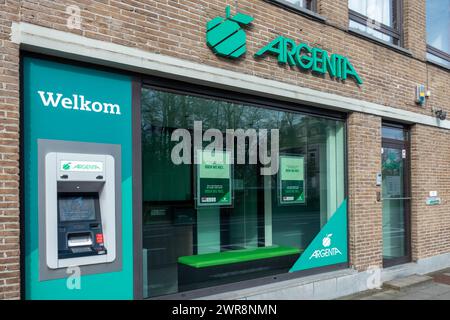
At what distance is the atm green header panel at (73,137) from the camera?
439cm

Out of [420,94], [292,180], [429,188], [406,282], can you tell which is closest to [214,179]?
[292,180]

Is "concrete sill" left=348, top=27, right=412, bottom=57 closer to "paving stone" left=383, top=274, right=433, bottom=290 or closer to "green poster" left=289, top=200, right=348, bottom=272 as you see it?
"green poster" left=289, top=200, right=348, bottom=272

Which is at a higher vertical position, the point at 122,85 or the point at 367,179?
the point at 122,85

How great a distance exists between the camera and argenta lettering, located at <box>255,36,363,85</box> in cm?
659

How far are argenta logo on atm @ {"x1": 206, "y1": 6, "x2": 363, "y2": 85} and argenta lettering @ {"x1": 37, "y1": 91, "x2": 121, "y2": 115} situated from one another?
161 cm

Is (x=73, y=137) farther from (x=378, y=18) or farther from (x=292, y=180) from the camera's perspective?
(x=378, y=18)

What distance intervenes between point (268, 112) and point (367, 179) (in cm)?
246

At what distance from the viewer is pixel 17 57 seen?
421 centimetres

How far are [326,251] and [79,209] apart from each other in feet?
14.5

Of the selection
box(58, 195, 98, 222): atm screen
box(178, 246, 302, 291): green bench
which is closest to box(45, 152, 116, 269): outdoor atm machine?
box(58, 195, 98, 222): atm screen

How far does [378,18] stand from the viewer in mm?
8836

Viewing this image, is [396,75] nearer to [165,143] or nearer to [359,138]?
[359,138]
